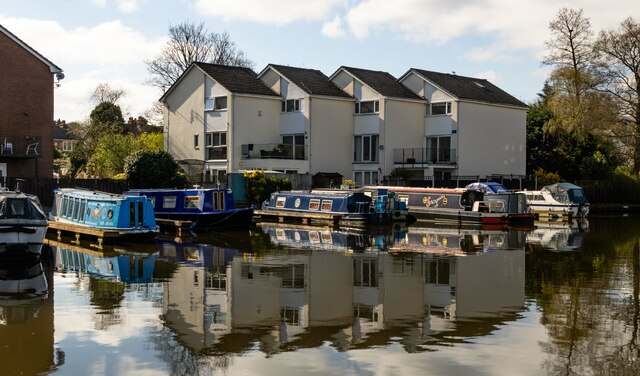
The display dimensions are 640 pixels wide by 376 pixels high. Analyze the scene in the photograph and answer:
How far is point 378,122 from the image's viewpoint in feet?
174

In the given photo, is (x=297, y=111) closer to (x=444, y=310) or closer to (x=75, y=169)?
(x=75, y=169)

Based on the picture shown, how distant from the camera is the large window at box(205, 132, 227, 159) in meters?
51.4

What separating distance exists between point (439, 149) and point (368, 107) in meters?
5.75

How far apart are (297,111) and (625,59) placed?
78.6 ft

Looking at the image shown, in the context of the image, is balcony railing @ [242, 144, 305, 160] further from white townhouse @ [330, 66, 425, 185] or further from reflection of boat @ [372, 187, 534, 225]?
reflection of boat @ [372, 187, 534, 225]

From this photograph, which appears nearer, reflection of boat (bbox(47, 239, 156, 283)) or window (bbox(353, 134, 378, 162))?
reflection of boat (bbox(47, 239, 156, 283))

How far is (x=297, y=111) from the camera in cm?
5253

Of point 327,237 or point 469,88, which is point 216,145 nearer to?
point 469,88

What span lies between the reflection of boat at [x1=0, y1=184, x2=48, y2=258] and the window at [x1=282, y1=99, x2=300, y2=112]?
31251mm

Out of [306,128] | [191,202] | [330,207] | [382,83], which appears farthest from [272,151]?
[191,202]

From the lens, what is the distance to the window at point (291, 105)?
52694 mm

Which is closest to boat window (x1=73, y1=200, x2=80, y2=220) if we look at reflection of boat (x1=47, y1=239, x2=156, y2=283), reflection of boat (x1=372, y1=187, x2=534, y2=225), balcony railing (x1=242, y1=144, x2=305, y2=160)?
reflection of boat (x1=47, y1=239, x2=156, y2=283)

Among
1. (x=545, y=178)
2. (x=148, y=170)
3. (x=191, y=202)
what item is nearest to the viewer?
(x=191, y=202)

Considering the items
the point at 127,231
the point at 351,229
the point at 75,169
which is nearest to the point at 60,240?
the point at 127,231
